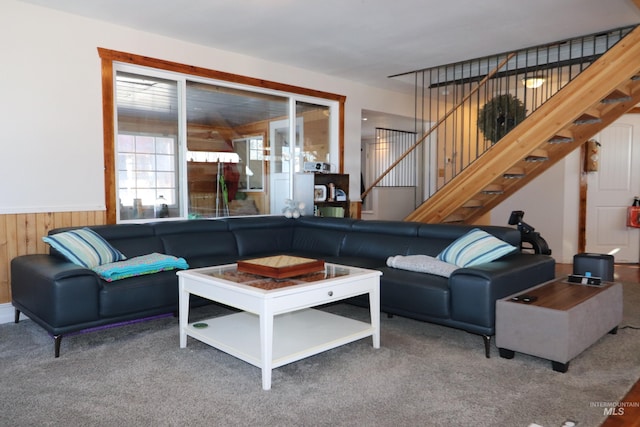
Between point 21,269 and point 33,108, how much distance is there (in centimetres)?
141

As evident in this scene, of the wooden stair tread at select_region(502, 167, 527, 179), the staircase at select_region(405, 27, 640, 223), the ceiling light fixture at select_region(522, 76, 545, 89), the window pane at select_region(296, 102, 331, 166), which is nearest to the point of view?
the staircase at select_region(405, 27, 640, 223)

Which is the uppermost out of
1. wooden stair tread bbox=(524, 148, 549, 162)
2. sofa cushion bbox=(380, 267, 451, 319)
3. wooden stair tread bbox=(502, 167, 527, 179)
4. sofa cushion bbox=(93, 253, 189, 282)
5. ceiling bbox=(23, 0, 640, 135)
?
ceiling bbox=(23, 0, 640, 135)

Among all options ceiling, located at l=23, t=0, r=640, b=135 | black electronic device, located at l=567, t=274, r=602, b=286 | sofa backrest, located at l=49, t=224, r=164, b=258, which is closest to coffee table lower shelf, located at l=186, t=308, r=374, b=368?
sofa backrest, located at l=49, t=224, r=164, b=258

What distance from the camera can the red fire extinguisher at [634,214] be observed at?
6.62 m

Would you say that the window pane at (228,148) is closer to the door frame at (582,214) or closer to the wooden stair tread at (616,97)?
the wooden stair tread at (616,97)

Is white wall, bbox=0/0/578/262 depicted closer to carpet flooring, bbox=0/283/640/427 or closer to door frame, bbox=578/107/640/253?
carpet flooring, bbox=0/283/640/427

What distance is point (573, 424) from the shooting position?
2.09 meters

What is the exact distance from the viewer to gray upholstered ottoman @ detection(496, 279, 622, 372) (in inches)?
104

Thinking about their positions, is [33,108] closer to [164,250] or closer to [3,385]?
[164,250]

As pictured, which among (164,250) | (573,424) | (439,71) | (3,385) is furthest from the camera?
(439,71)

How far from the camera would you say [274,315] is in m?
2.84

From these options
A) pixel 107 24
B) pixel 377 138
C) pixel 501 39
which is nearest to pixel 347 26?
pixel 501 39

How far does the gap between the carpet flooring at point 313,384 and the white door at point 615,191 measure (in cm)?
401

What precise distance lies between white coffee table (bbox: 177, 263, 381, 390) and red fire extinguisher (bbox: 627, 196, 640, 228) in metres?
5.39
